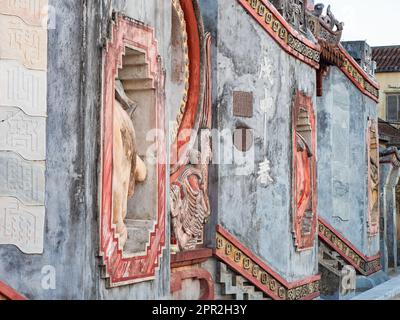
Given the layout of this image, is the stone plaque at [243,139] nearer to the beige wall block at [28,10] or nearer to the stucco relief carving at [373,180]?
the beige wall block at [28,10]

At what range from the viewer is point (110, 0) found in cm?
743

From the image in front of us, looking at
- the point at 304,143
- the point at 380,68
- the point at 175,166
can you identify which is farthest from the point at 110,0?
the point at 380,68

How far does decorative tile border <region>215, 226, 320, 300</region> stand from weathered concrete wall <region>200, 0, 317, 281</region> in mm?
124

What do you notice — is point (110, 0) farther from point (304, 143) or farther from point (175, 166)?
point (304, 143)

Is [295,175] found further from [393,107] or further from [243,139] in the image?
[393,107]

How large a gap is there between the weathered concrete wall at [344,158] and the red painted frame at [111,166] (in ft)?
25.0

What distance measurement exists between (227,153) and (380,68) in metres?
26.2

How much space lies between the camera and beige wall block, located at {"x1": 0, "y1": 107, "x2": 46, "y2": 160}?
21.2ft

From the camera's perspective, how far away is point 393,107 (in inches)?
1411

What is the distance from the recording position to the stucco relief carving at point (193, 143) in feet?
31.3

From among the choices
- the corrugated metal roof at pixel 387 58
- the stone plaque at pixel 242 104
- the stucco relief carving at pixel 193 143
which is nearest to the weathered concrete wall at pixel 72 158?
the stucco relief carving at pixel 193 143

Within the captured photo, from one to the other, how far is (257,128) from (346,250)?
548 cm

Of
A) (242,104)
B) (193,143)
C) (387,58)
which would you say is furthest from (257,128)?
(387,58)

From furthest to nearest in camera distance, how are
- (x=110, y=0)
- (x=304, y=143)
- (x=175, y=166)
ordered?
(x=304, y=143) → (x=175, y=166) → (x=110, y=0)
